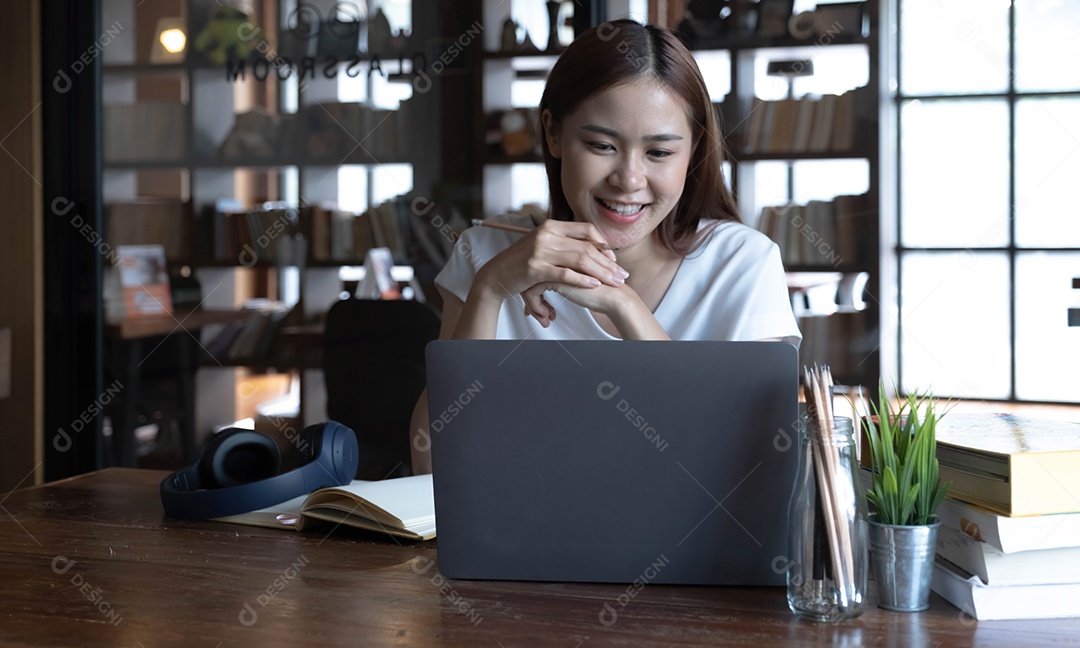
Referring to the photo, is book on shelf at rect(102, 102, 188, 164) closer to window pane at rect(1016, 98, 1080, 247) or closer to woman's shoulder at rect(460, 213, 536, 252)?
woman's shoulder at rect(460, 213, 536, 252)

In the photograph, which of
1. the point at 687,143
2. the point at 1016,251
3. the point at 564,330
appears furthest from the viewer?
the point at 1016,251

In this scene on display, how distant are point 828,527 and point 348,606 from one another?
0.43m

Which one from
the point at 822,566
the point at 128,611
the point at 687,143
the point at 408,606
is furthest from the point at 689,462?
the point at 687,143

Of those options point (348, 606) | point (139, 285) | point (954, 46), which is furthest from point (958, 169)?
point (139, 285)

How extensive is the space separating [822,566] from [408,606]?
368 millimetres

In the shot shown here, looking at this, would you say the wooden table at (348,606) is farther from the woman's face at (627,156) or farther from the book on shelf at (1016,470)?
the woman's face at (627,156)

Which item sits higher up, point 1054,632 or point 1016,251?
point 1016,251

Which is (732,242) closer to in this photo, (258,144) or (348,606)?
(348,606)

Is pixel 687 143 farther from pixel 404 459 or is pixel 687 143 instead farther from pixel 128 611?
pixel 404 459

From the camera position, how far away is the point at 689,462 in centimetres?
92

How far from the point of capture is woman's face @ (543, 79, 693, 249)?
1.48 m

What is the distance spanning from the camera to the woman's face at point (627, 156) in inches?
58.4

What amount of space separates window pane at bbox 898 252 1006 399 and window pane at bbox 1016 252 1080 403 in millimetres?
43

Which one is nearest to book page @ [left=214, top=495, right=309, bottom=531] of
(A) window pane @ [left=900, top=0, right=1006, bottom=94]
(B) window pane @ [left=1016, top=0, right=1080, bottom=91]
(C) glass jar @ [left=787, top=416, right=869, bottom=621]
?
(C) glass jar @ [left=787, top=416, right=869, bottom=621]
